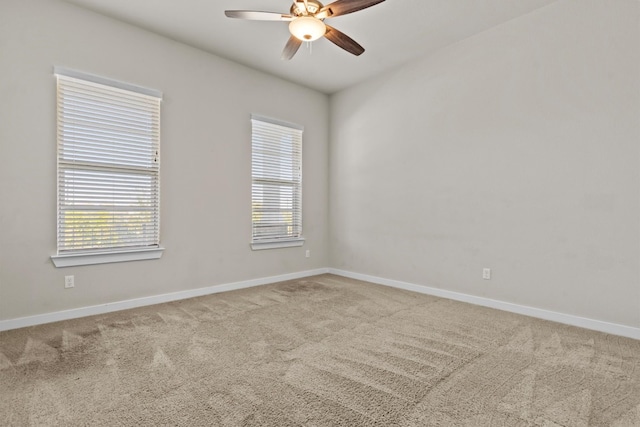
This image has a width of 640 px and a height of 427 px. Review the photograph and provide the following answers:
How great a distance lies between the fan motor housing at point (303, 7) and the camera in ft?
8.28

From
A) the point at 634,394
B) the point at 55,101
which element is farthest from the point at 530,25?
the point at 55,101

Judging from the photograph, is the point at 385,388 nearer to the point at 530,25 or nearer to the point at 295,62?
the point at 530,25

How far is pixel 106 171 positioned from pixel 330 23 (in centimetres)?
276

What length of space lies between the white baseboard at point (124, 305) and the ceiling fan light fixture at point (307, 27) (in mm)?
3015

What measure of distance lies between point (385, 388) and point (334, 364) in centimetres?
41

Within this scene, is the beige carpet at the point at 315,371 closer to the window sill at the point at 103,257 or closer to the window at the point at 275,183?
the window sill at the point at 103,257

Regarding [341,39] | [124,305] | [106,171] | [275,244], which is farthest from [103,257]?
[341,39]

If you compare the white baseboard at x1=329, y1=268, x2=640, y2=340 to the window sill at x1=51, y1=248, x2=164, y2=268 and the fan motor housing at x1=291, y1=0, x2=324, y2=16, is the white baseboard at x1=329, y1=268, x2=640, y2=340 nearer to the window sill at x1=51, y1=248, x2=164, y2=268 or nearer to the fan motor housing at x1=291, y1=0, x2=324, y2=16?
the window sill at x1=51, y1=248, x2=164, y2=268

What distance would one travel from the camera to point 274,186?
4727 mm

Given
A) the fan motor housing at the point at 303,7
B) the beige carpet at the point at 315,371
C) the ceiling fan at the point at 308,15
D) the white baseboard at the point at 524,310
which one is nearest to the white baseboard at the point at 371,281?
the white baseboard at the point at 524,310

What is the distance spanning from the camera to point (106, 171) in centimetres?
324

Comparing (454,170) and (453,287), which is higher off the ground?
(454,170)

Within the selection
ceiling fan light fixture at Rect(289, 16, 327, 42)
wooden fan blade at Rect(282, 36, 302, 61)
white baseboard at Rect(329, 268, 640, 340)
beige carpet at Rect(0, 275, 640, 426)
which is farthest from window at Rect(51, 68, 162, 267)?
white baseboard at Rect(329, 268, 640, 340)

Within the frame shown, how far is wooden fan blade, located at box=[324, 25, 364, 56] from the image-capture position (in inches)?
108
